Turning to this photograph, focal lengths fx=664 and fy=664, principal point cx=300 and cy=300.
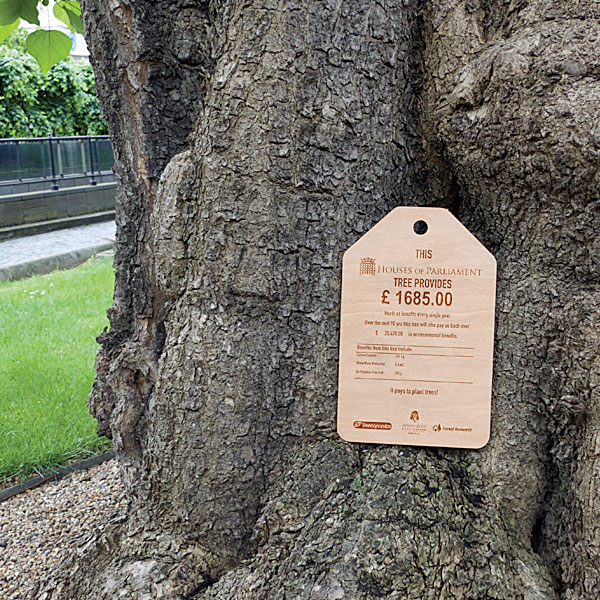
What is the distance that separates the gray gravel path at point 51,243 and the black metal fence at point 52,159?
120 centimetres

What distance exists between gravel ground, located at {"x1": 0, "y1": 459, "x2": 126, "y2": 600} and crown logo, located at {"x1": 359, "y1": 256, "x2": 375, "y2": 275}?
1.46 m

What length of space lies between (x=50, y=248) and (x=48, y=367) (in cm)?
684

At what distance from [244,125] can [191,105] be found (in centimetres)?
44

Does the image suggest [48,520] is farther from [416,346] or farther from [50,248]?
[50,248]

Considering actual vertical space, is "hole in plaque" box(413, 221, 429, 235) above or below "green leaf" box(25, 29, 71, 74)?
below

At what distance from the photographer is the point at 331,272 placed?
5.37 ft

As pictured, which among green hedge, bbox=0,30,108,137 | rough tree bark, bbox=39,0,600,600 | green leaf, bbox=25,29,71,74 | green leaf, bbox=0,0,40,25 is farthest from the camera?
green hedge, bbox=0,30,108,137

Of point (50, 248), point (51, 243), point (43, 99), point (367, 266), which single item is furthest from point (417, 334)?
point (43, 99)

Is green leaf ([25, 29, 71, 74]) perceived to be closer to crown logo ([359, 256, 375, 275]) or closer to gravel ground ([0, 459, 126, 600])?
gravel ground ([0, 459, 126, 600])

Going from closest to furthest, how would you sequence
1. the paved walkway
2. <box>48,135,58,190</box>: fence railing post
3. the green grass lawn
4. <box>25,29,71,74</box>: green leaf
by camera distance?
<box>25,29,71,74</box>: green leaf → the green grass lawn → the paved walkway → <box>48,135,58,190</box>: fence railing post

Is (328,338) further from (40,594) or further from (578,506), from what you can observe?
(40,594)

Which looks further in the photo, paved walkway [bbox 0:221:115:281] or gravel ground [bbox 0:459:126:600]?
paved walkway [bbox 0:221:115:281]

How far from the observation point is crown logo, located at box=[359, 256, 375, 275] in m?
1.61

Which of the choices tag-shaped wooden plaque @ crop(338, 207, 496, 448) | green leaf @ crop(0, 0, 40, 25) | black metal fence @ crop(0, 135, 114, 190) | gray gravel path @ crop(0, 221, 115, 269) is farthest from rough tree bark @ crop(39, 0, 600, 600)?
black metal fence @ crop(0, 135, 114, 190)
